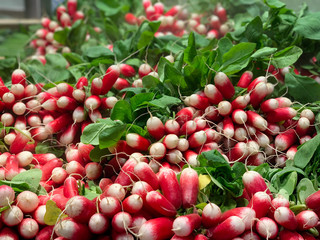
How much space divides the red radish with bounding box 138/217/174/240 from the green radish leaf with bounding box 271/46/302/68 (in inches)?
37.6

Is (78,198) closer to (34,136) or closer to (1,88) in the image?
(34,136)

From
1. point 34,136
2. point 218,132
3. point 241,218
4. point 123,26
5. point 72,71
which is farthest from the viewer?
point 123,26

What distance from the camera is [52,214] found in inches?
45.6

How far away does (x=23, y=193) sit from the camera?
1233 mm

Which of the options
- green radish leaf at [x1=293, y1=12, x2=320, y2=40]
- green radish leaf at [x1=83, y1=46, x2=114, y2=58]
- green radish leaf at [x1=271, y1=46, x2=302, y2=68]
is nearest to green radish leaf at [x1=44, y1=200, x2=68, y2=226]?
green radish leaf at [x1=83, y1=46, x2=114, y2=58]

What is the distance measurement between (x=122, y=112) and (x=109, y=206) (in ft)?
1.49

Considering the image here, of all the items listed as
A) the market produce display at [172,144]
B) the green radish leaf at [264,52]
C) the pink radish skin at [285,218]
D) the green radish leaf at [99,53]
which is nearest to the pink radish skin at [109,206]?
the market produce display at [172,144]

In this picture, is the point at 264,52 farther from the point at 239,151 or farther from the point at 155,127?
the point at 155,127

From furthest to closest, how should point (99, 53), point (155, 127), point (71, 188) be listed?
point (99, 53) → point (155, 127) → point (71, 188)

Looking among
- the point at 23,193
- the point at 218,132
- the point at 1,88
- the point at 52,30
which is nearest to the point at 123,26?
the point at 52,30

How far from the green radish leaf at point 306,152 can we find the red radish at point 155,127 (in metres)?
0.52

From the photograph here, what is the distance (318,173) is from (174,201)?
0.60 m

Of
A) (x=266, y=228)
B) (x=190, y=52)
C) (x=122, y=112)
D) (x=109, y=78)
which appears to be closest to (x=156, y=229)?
(x=266, y=228)

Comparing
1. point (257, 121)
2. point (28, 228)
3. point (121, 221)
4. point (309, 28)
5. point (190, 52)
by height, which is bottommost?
point (28, 228)
